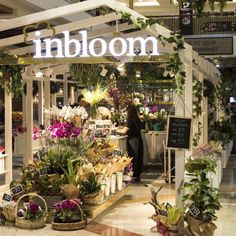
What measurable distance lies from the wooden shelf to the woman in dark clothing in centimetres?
122

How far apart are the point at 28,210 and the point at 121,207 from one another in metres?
1.69

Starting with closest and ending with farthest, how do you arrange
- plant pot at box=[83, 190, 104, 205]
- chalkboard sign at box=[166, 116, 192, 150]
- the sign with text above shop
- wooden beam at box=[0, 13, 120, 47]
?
chalkboard sign at box=[166, 116, 192, 150]
plant pot at box=[83, 190, 104, 205]
wooden beam at box=[0, 13, 120, 47]
the sign with text above shop

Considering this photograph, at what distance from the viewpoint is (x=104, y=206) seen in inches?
277

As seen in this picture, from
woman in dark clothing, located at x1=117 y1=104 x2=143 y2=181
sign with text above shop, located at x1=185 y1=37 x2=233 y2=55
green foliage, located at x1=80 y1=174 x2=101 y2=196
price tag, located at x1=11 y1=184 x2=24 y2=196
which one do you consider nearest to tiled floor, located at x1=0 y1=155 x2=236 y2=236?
green foliage, located at x1=80 y1=174 x2=101 y2=196

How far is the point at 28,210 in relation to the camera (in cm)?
620

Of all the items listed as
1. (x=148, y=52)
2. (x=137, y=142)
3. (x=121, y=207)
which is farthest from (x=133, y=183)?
(x=148, y=52)

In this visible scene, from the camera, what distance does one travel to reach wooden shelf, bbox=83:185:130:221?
6473 mm

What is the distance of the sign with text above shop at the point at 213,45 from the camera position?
12.4 metres

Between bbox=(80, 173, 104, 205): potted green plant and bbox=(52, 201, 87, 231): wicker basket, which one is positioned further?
bbox=(80, 173, 104, 205): potted green plant

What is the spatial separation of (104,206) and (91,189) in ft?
1.92

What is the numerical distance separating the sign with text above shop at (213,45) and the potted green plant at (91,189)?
6.71 metres

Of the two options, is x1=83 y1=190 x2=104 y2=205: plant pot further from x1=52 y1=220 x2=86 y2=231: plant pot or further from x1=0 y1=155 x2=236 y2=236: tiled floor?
x1=52 y1=220 x2=86 y2=231: plant pot

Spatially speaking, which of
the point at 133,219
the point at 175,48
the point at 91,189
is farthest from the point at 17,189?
the point at 175,48

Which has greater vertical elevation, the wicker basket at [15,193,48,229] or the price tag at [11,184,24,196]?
the price tag at [11,184,24,196]
